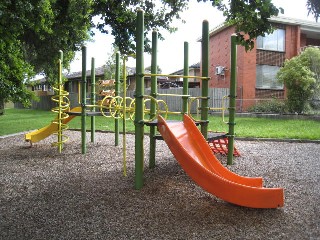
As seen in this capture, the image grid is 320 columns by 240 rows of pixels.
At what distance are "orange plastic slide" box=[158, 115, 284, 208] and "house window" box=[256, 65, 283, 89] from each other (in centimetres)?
1761

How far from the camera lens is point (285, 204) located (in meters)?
3.62

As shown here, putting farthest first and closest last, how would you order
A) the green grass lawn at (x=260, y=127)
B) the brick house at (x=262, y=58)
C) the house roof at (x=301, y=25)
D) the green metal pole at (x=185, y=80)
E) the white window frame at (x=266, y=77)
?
the white window frame at (x=266, y=77) < the house roof at (x=301, y=25) < the brick house at (x=262, y=58) < the green grass lawn at (x=260, y=127) < the green metal pole at (x=185, y=80)

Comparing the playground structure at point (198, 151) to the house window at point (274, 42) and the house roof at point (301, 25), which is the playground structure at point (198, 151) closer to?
the house roof at point (301, 25)

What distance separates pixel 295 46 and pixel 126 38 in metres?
13.8

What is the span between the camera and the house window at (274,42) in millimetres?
21016

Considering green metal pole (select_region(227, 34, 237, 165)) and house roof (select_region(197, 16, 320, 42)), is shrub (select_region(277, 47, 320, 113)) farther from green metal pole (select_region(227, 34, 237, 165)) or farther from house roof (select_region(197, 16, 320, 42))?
green metal pole (select_region(227, 34, 237, 165))

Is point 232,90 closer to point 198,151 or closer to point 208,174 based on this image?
point 198,151

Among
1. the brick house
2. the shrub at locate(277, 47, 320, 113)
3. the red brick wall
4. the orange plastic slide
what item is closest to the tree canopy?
the orange plastic slide

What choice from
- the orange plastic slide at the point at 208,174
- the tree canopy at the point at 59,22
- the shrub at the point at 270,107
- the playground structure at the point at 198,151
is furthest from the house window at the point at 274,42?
the orange plastic slide at the point at 208,174

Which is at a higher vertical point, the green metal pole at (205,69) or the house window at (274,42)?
the house window at (274,42)

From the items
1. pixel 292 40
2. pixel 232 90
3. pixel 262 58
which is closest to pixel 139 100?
pixel 232 90

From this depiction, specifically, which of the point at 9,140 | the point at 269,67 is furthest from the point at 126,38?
the point at 269,67

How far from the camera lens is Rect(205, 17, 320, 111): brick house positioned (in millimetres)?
20406

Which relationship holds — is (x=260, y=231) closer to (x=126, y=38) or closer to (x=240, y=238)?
(x=240, y=238)
